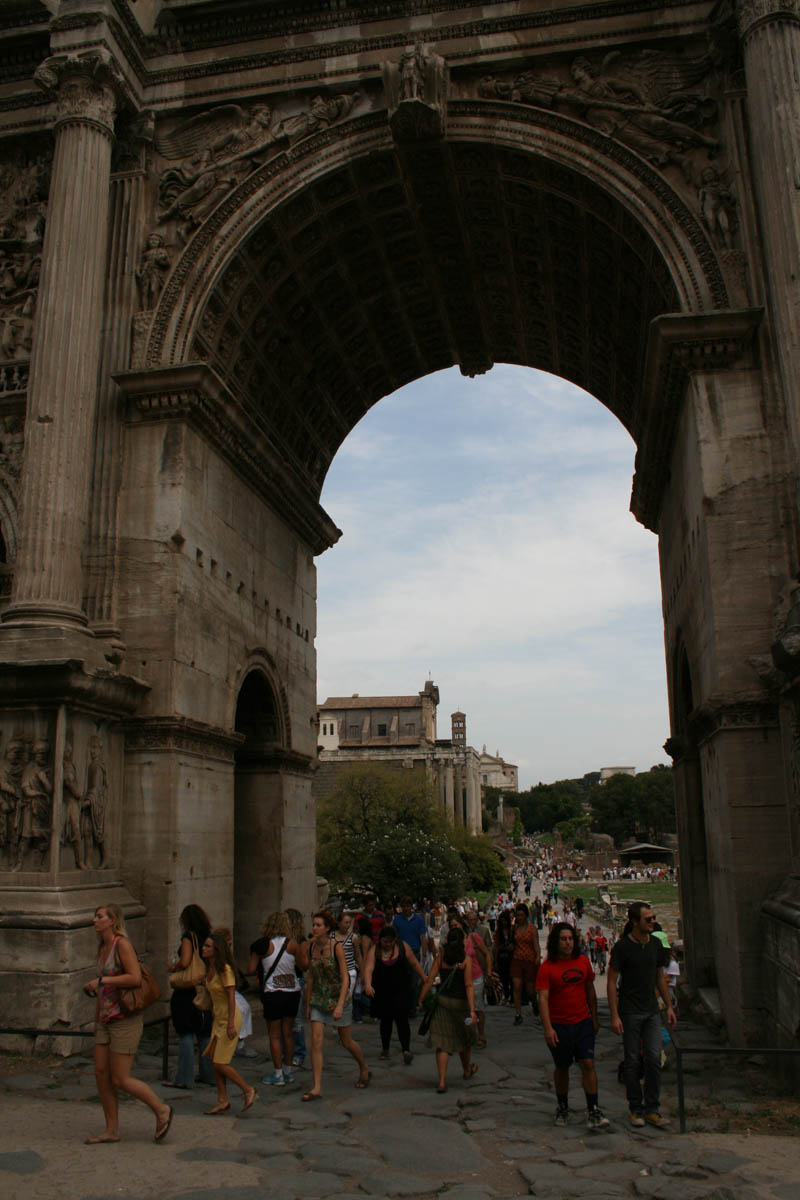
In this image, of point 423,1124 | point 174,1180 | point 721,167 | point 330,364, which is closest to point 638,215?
point 721,167

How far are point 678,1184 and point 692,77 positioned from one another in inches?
562

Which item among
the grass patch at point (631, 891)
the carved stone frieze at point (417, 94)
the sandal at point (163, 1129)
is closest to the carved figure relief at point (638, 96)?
the carved stone frieze at point (417, 94)

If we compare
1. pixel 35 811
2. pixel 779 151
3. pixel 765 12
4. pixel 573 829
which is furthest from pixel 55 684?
pixel 573 829

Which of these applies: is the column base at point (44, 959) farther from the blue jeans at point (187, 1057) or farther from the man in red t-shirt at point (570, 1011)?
the man in red t-shirt at point (570, 1011)

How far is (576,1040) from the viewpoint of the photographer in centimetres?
766

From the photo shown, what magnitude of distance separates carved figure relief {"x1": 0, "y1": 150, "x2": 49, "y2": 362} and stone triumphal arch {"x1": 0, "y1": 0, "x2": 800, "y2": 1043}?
6 cm

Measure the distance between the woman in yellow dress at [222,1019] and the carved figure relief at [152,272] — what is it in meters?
10.2

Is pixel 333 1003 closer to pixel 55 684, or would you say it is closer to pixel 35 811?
pixel 35 811

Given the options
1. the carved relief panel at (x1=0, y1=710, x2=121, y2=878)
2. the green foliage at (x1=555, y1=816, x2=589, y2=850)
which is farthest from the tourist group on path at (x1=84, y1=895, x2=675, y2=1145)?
the green foliage at (x1=555, y1=816, x2=589, y2=850)

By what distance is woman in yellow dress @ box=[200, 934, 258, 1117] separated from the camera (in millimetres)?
8266

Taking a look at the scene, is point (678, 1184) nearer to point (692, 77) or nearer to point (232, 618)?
point (232, 618)

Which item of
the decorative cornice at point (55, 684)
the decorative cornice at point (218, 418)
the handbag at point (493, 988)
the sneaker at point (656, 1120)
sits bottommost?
the handbag at point (493, 988)

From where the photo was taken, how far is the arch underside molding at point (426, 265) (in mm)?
14547

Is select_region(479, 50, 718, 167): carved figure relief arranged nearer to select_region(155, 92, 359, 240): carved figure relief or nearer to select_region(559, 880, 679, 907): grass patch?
select_region(155, 92, 359, 240): carved figure relief
